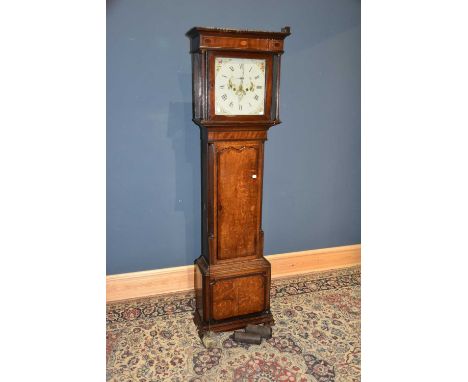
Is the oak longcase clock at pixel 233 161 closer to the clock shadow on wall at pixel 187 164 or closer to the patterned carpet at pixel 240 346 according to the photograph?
the patterned carpet at pixel 240 346

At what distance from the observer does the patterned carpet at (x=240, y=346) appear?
7.18 ft

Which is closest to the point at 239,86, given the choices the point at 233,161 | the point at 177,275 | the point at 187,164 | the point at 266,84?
the point at 266,84

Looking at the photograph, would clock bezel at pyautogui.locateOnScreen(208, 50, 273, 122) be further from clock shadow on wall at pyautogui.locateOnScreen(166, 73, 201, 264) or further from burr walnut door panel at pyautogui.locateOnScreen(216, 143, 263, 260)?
clock shadow on wall at pyautogui.locateOnScreen(166, 73, 201, 264)

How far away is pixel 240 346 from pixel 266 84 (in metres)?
1.68

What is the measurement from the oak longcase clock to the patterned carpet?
19 centimetres

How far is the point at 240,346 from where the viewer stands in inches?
95.9

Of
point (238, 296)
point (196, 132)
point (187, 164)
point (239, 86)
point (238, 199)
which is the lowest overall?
point (238, 296)

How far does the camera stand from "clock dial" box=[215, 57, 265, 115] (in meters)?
2.26

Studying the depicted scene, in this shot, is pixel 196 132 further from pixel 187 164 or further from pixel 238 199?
pixel 238 199

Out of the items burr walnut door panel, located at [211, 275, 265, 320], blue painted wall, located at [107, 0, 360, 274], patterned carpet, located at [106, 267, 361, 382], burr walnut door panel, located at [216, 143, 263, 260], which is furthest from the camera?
blue painted wall, located at [107, 0, 360, 274]

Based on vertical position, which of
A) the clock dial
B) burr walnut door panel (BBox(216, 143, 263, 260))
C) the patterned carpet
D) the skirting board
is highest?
the clock dial

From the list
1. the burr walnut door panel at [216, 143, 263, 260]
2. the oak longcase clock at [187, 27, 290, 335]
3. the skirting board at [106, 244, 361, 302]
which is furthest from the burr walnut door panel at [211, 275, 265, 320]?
the skirting board at [106, 244, 361, 302]

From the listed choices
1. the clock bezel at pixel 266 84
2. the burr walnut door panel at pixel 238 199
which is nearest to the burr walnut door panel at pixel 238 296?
the burr walnut door panel at pixel 238 199

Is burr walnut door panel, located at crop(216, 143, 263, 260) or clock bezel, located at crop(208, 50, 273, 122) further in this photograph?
burr walnut door panel, located at crop(216, 143, 263, 260)
